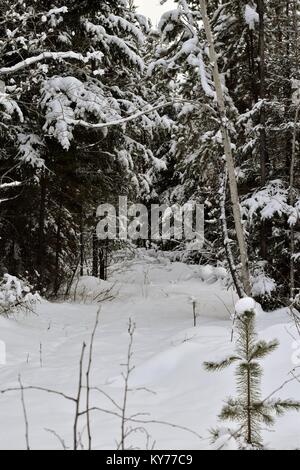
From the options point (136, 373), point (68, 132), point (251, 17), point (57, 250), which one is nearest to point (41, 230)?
point (57, 250)

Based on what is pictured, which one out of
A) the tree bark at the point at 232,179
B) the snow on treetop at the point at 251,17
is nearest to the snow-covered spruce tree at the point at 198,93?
the tree bark at the point at 232,179

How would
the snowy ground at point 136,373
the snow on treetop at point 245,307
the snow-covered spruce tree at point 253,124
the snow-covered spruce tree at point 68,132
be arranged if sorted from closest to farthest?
the snow on treetop at point 245,307 → the snowy ground at point 136,373 → the snow-covered spruce tree at point 253,124 → the snow-covered spruce tree at point 68,132

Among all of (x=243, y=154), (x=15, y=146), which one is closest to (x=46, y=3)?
(x=15, y=146)

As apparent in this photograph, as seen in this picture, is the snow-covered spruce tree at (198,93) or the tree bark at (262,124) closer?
the snow-covered spruce tree at (198,93)

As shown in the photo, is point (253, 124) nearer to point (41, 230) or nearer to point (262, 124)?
point (262, 124)

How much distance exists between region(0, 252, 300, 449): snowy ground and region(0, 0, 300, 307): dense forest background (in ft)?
A: 5.19

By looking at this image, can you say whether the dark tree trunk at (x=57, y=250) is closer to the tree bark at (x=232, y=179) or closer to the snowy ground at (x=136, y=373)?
the snowy ground at (x=136, y=373)

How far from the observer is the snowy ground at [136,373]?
11.3 ft

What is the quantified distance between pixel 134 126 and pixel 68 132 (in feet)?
9.04

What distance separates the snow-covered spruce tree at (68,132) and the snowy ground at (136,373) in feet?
7.19

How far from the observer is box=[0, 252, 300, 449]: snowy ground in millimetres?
3453

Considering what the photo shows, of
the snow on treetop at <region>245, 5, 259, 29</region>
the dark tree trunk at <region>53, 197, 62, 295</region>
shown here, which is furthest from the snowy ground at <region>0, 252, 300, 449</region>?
the snow on treetop at <region>245, 5, 259, 29</region>

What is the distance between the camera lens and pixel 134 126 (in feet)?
38.9

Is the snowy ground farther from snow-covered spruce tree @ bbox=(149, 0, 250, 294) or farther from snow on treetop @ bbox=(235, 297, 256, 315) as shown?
snow-covered spruce tree @ bbox=(149, 0, 250, 294)
